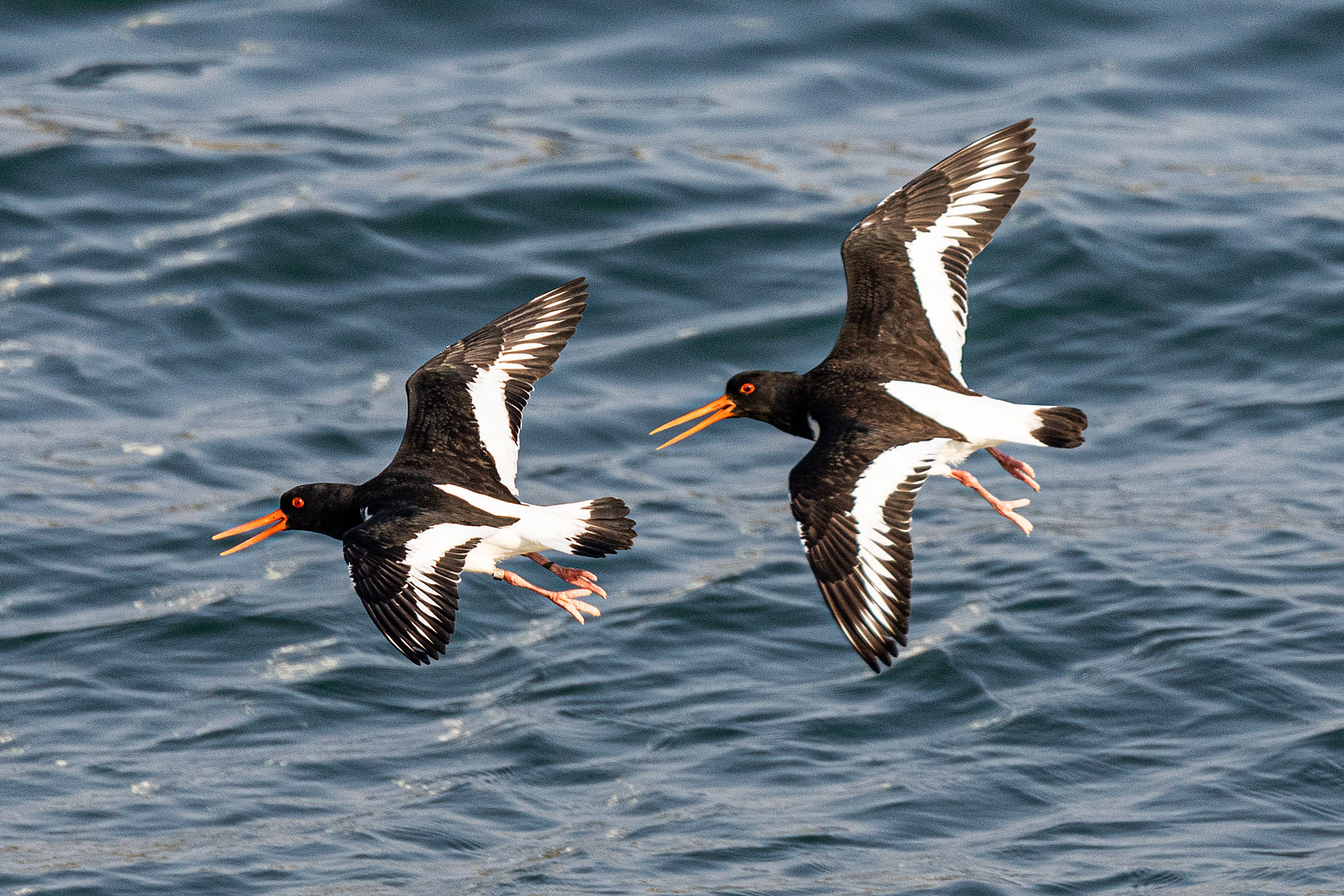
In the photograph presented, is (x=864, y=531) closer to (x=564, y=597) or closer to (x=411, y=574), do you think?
(x=564, y=597)

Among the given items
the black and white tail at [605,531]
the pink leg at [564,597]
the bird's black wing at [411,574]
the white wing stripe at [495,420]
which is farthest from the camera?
the white wing stripe at [495,420]

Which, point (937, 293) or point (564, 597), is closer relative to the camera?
point (564, 597)

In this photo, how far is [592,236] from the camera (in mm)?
19594

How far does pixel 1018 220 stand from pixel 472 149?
19.4ft

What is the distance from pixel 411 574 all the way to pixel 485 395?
7.21ft

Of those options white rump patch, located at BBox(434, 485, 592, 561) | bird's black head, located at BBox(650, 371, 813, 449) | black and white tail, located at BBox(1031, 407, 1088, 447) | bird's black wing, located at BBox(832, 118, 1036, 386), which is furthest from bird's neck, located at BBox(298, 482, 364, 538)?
black and white tail, located at BBox(1031, 407, 1088, 447)

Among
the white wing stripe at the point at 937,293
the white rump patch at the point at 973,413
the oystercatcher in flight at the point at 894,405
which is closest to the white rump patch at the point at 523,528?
the oystercatcher in flight at the point at 894,405

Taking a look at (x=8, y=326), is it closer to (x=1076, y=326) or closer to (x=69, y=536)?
(x=69, y=536)

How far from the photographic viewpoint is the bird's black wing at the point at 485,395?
34.0 ft

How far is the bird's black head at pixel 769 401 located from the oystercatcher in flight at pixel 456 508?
961mm

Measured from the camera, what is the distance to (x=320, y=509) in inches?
412

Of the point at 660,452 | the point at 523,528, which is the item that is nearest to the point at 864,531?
the point at 523,528

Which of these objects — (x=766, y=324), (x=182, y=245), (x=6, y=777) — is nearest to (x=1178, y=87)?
(x=766, y=324)

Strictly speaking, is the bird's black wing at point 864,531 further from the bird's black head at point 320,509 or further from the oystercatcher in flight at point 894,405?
the bird's black head at point 320,509
